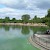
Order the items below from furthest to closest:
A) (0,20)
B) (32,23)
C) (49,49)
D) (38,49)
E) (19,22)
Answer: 1. (0,20)
2. (19,22)
3. (32,23)
4. (38,49)
5. (49,49)

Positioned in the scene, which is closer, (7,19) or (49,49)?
(49,49)

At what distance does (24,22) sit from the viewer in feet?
493

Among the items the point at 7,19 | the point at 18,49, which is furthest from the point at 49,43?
the point at 7,19

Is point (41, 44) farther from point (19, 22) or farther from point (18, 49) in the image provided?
point (19, 22)

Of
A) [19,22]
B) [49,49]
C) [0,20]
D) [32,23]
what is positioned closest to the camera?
[49,49]

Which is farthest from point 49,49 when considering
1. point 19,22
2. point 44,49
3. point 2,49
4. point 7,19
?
point 7,19

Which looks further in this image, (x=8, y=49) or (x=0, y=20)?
(x=0, y=20)

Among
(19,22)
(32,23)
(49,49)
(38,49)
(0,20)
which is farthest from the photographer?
(0,20)

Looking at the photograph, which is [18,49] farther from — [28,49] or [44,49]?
[44,49]

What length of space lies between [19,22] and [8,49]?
126744mm

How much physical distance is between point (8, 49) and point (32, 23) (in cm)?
11647

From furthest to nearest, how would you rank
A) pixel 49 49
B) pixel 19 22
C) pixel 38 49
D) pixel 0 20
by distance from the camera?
pixel 0 20, pixel 19 22, pixel 38 49, pixel 49 49

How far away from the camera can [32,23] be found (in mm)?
142750

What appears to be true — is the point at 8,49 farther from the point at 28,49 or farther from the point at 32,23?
the point at 32,23
